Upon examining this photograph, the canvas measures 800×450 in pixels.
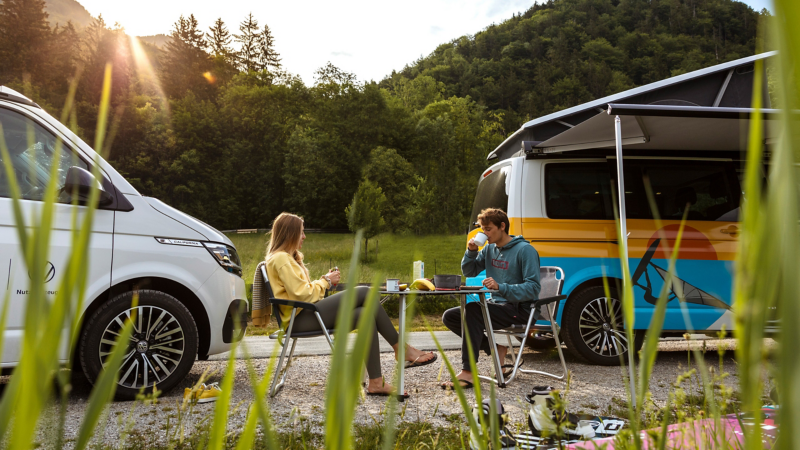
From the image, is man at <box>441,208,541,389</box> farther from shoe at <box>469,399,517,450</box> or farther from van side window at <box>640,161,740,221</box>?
shoe at <box>469,399,517,450</box>

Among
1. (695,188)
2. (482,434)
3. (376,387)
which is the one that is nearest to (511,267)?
(376,387)

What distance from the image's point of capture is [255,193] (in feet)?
152

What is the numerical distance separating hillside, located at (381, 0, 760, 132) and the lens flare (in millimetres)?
22093

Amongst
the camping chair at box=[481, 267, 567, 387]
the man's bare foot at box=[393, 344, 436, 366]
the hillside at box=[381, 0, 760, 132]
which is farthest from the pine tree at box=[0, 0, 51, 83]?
the man's bare foot at box=[393, 344, 436, 366]

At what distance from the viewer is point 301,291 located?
445 centimetres

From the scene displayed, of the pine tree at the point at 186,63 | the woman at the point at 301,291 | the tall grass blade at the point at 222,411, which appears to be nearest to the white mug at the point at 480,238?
the woman at the point at 301,291

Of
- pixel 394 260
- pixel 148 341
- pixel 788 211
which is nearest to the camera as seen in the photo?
pixel 788 211

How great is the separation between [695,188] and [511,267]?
7.39 feet

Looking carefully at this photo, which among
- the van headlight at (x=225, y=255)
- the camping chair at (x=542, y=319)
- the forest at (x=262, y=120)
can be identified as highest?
the forest at (x=262, y=120)

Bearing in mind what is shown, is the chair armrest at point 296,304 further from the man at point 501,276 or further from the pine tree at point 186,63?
the pine tree at point 186,63

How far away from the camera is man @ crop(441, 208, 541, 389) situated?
15.6ft

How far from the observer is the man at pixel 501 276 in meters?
4.76

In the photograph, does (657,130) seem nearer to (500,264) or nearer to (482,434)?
(500,264)

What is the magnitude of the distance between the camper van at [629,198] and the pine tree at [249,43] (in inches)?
2266
